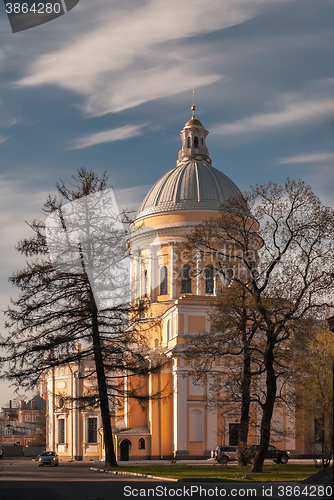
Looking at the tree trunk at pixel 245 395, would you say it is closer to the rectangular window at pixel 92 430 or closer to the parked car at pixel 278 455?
the parked car at pixel 278 455

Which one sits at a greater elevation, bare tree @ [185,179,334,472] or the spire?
the spire

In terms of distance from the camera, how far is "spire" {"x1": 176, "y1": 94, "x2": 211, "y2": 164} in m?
62.9

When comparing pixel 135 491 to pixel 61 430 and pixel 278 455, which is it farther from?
pixel 61 430

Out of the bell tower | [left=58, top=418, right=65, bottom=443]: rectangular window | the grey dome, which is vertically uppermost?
the bell tower

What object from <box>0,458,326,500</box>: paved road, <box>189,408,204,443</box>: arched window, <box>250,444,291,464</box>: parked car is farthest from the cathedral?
<box>0,458,326,500</box>: paved road

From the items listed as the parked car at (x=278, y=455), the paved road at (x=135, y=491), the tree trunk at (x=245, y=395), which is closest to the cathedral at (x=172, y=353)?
the parked car at (x=278, y=455)

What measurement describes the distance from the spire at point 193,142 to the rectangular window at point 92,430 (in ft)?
78.6

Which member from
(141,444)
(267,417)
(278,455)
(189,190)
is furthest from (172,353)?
(267,417)

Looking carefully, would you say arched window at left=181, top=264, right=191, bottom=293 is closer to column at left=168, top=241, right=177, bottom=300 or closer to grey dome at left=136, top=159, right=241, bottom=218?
column at left=168, top=241, right=177, bottom=300

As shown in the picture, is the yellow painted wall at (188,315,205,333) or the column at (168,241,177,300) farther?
the column at (168,241,177,300)

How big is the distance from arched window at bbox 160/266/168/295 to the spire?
11.1 m

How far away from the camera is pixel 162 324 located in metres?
55.9

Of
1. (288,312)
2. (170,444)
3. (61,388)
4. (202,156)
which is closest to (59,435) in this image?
(61,388)

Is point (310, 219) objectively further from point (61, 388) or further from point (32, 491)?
point (61, 388)
